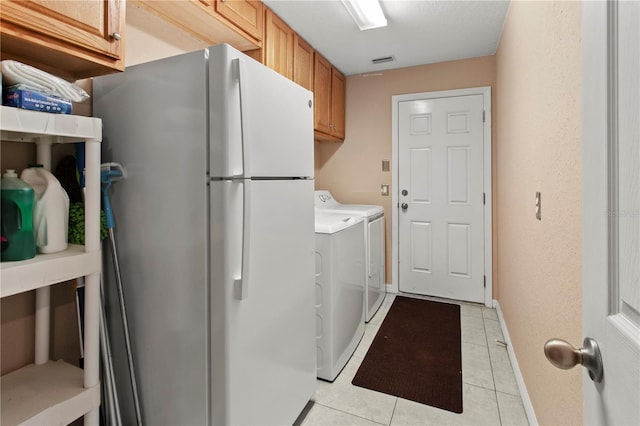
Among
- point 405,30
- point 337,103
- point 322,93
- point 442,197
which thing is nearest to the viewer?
point 405,30

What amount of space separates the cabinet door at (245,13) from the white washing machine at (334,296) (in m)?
1.29

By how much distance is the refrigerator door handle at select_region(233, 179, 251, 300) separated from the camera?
118 centimetres

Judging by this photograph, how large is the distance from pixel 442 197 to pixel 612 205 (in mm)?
3056

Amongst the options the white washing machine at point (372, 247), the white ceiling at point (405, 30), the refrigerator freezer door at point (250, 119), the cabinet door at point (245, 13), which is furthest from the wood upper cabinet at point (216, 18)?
the white washing machine at point (372, 247)

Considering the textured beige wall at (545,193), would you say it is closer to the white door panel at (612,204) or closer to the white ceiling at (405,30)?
the white ceiling at (405,30)

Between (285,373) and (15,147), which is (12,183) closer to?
(15,147)

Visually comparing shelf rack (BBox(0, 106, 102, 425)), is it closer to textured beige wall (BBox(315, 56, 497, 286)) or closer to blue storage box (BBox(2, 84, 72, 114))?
blue storage box (BBox(2, 84, 72, 114))

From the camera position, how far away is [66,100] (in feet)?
3.65

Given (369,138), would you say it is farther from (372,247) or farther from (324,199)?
(372,247)

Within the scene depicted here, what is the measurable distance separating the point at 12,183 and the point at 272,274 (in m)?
0.93

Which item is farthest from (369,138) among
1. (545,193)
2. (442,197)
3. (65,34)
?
(65,34)

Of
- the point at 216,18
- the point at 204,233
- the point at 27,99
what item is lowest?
the point at 204,233

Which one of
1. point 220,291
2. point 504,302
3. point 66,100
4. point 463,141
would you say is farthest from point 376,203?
point 66,100

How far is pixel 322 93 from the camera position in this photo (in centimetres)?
313
